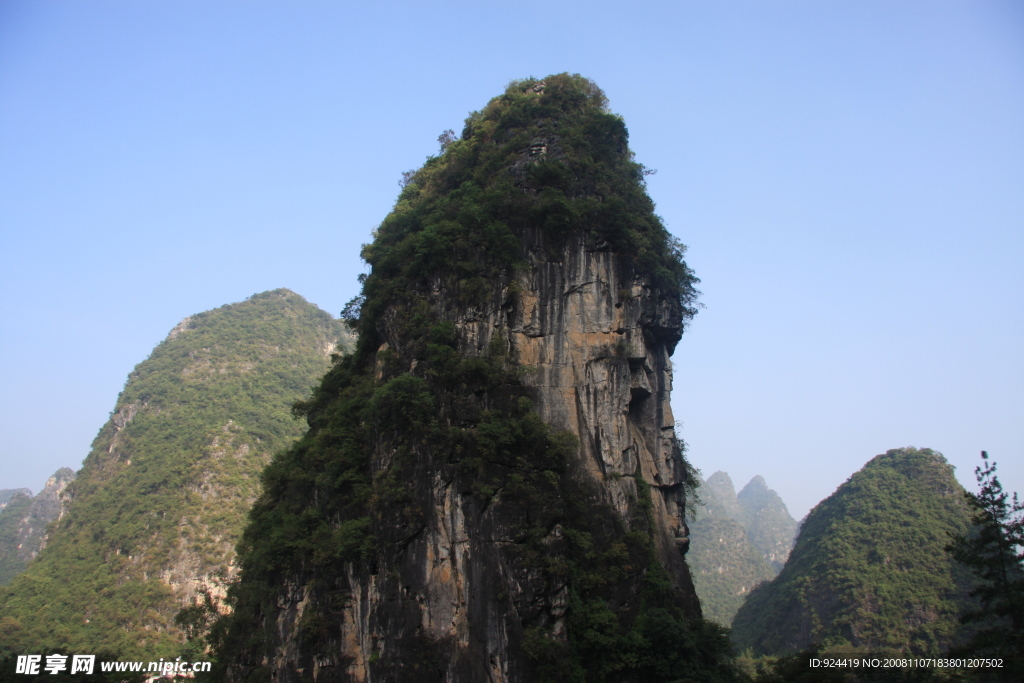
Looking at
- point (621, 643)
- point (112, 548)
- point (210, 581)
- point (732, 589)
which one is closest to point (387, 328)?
point (621, 643)

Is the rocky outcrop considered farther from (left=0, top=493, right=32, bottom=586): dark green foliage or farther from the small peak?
the small peak

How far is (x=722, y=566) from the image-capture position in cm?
7906

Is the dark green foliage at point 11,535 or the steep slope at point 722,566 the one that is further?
the steep slope at point 722,566

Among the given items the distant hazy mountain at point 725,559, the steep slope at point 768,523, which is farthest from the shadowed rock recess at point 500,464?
the steep slope at point 768,523

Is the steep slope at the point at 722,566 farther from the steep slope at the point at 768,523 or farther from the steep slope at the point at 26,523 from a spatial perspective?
the steep slope at the point at 26,523

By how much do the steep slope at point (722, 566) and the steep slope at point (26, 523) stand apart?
214 ft

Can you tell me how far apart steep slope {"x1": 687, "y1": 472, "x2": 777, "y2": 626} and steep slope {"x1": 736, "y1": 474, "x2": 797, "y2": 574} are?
774 inches

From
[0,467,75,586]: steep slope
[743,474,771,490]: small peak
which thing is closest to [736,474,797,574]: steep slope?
[743,474,771,490]: small peak

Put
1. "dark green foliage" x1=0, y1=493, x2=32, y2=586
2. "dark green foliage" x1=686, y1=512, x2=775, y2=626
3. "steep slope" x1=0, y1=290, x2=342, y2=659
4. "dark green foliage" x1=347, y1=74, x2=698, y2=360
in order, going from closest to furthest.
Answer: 1. "dark green foliage" x1=347, y1=74, x2=698, y2=360
2. "steep slope" x1=0, y1=290, x2=342, y2=659
3. "dark green foliage" x1=0, y1=493, x2=32, y2=586
4. "dark green foliage" x1=686, y1=512, x2=775, y2=626

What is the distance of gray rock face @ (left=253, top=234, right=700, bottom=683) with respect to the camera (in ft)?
50.5

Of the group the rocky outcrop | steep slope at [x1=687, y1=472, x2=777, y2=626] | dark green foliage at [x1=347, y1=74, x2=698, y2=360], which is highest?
dark green foliage at [x1=347, y1=74, x2=698, y2=360]

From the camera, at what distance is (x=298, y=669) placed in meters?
17.1

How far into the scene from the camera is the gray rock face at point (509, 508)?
50.5ft

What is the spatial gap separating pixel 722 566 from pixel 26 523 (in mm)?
76921
